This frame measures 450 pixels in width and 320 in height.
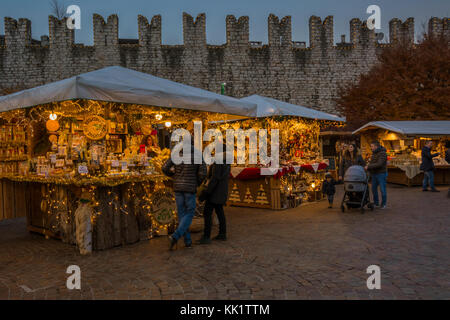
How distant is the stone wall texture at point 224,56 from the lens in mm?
19719

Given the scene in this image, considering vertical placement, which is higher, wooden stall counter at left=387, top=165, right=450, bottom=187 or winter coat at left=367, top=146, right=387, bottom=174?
winter coat at left=367, top=146, right=387, bottom=174

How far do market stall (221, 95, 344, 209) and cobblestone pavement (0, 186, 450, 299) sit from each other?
73.7 inches

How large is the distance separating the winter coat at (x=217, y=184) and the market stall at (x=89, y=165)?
2.78 feet

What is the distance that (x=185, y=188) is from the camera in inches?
193

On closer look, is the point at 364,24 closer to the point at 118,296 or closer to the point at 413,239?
the point at 413,239

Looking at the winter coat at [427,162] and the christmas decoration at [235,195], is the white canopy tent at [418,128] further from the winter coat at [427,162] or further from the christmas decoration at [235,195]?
the christmas decoration at [235,195]

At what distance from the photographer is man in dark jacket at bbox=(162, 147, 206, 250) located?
16.0ft

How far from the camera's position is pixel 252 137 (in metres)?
9.52

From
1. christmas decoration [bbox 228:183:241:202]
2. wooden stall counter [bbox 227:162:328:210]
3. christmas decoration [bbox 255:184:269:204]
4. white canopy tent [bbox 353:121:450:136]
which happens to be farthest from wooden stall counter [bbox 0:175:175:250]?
white canopy tent [bbox 353:121:450:136]

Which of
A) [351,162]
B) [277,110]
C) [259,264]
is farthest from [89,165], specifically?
[351,162]

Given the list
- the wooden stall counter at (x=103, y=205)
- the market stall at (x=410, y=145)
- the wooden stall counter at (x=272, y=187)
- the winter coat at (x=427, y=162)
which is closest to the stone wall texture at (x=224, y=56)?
the market stall at (x=410, y=145)

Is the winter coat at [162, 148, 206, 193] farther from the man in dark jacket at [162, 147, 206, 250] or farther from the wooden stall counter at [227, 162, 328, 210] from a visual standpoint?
the wooden stall counter at [227, 162, 328, 210]

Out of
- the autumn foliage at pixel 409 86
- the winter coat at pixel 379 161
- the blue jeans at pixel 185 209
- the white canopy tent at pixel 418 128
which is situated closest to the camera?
the blue jeans at pixel 185 209

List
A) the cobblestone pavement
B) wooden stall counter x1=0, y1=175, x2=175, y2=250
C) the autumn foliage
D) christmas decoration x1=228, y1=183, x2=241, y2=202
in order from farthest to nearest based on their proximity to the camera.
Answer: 1. the autumn foliage
2. christmas decoration x1=228, y1=183, x2=241, y2=202
3. wooden stall counter x1=0, y1=175, x2=175, y2=250
4. the cobblestone pavement
